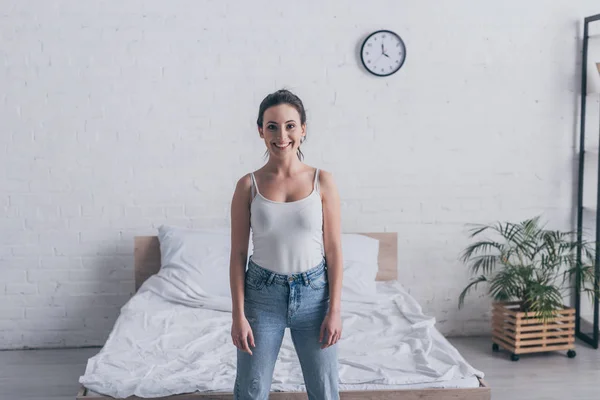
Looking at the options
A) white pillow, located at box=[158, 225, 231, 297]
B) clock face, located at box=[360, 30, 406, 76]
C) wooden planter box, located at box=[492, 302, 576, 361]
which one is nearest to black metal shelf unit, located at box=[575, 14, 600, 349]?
wooden planter box, located at box=[492, 302, 576, 361]

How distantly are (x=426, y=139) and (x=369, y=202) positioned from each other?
51cm

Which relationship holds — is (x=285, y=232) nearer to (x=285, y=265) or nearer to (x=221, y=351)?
(x=285, y=265)

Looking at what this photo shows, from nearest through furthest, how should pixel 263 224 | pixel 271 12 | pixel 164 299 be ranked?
pixel 263 224
pixel 164 299
pixel 271 12

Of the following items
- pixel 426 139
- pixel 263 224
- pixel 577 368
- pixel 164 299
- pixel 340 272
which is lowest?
pixel 577 368

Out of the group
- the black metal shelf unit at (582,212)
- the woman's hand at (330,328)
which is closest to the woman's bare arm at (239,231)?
the woman's hand at (330,328)

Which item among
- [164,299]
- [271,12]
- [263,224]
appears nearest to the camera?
[263,224]

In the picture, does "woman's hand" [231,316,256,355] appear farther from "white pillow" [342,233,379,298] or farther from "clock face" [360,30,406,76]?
"clock face" [360,30,406,76]

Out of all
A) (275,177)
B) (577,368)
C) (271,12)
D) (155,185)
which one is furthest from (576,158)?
(275,177)

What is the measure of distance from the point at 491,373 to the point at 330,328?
1.99 metres

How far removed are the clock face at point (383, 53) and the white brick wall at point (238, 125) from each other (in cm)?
5

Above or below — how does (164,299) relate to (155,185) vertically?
below

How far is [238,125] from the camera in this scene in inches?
164

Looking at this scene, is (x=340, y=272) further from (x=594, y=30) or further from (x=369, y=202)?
(x=594, y=30)

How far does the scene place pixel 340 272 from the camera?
208 centimetres
